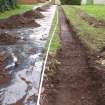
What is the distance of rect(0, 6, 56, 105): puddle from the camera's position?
749cm

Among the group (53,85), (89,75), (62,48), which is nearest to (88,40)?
(62,48)

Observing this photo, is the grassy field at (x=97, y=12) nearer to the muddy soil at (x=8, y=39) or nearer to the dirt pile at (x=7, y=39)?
the muddy soil at (x=8, y=39)

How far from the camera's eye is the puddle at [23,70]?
749cm

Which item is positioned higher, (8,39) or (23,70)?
(23,70)

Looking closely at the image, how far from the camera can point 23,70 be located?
967cm

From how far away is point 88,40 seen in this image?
14.7 m

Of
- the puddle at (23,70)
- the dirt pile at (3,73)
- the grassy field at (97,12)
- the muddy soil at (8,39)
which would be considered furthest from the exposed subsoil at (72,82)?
the grassy field at (97,12)

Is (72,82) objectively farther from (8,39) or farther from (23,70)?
(8,39)

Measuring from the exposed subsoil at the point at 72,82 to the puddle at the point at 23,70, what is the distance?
32 cm

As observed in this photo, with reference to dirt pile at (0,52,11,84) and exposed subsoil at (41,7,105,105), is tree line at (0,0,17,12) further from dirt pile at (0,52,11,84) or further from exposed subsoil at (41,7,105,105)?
dirt pile at (0,52,11,84)

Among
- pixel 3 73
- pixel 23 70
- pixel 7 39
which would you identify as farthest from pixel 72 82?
pixel 7 39

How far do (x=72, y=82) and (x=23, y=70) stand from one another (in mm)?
1551

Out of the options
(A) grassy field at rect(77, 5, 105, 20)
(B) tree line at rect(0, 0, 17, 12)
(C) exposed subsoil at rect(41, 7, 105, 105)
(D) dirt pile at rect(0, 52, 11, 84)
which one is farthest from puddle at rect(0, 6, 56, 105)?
(B) tree line at rect(0, 0, 17, 12)

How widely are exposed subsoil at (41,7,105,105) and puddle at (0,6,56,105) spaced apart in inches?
12.7
